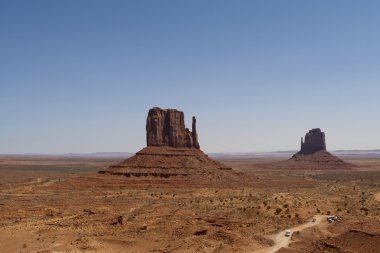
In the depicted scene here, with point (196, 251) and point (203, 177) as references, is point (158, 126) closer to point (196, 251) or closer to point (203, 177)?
point (203, 177)

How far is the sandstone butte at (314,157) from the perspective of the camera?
574ft

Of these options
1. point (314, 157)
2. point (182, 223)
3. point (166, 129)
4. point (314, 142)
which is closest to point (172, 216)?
point (182, 223)

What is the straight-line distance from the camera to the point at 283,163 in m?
187

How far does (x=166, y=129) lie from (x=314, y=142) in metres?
103

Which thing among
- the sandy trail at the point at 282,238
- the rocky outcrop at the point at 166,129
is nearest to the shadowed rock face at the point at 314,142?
the rocky outcrop at the point at 166,129

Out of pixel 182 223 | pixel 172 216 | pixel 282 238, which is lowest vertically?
pixel 282 238

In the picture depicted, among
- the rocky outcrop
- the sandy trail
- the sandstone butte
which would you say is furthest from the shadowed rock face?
the sandy trail

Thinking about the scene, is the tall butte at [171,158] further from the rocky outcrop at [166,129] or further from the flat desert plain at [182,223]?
the flat desert plain at [182,223]

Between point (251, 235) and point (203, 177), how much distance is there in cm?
5237

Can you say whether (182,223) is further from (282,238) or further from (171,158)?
(171,158)

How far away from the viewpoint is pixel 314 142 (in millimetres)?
186000

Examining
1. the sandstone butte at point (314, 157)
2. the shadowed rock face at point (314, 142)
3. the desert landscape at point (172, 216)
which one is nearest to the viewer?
the desert landscape at point (172, 216)

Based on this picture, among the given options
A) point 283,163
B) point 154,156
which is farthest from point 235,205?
point 283,163

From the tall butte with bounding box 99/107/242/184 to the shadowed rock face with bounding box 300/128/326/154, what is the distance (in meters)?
92.5
